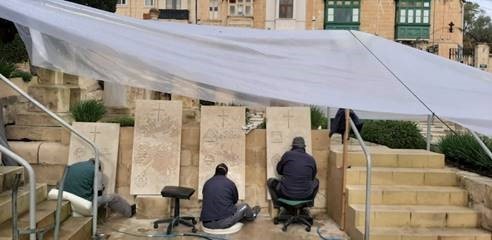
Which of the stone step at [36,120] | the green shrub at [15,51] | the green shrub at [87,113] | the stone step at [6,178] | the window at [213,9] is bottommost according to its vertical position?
the stone step at [6,178]

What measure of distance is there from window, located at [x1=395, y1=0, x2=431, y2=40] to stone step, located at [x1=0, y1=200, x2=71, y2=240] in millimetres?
31526

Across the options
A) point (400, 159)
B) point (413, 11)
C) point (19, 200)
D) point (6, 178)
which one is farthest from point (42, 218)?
point (413, 11)

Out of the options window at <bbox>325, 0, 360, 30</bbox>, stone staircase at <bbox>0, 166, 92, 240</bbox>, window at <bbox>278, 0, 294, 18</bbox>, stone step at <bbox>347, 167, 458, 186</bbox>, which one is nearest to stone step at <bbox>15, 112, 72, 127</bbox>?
stone staircase at <bbox>0, 166, 92, 240</bbox>

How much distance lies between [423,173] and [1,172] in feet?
19.7

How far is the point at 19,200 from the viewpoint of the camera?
5707 mm

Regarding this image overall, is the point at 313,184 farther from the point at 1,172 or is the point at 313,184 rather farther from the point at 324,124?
the point at 1,172

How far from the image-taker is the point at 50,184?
8305 mm

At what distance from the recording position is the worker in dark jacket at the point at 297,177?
7.41 metres

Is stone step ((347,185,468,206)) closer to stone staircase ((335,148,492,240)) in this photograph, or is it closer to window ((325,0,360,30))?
stone staircase ((335,148,492,240))

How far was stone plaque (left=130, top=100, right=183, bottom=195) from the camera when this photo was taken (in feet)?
26.9

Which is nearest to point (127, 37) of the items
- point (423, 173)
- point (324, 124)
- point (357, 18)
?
point (423, 173)

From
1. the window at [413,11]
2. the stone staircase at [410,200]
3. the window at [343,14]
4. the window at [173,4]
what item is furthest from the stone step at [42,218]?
the window at [413,11]

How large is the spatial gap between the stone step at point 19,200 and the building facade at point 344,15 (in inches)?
1121

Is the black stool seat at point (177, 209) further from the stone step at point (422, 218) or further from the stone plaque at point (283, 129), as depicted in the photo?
the stone step at point (422, 218)
